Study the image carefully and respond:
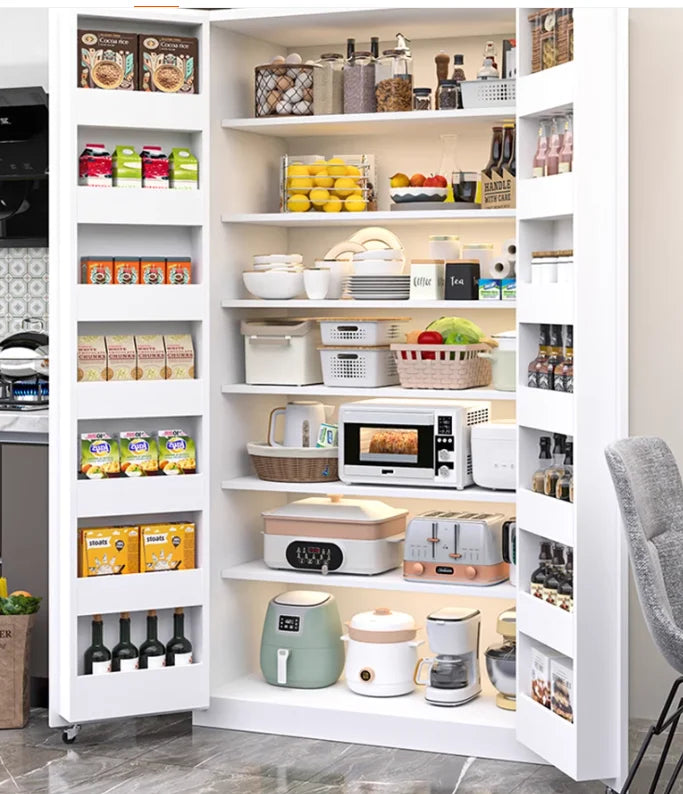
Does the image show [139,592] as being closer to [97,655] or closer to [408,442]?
[97,655]

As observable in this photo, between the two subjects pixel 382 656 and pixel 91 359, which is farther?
pixel 382 656

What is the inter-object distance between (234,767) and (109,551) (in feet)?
2.45

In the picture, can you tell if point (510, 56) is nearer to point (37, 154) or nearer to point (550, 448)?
point (550, 448)

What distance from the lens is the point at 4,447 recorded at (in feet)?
13.7

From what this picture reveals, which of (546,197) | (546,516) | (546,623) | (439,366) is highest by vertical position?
(546,197)

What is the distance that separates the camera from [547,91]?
11.3ft

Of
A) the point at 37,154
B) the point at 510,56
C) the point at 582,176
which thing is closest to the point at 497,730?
the point at 582,176

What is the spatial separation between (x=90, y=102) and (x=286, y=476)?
1293 mm

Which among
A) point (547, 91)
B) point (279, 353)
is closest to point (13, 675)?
point (279, 353)

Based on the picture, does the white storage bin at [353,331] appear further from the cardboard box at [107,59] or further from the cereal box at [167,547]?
the cardboard box at [107,59]

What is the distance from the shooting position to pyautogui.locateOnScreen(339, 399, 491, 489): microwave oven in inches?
155

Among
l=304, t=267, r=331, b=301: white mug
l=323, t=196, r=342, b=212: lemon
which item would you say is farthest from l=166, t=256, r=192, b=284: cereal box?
l=323, t=196, r=342, b=212: lemon

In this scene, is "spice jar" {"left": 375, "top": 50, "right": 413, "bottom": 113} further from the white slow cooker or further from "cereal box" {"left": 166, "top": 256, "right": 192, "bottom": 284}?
the white slow cooker

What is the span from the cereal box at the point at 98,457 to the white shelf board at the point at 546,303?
51.2 inches
